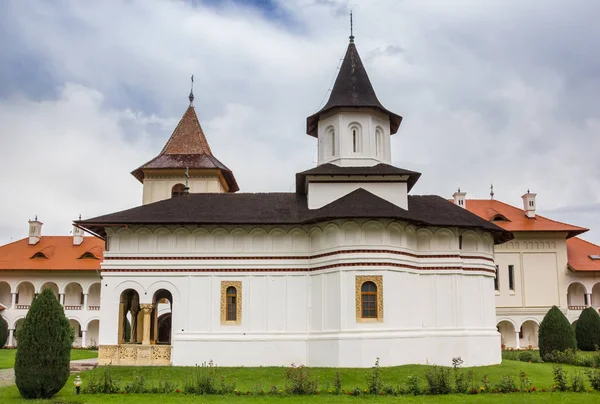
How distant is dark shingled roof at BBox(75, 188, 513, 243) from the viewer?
22.3 m

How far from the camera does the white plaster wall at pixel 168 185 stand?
40.0 meters

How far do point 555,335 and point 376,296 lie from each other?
10278mm

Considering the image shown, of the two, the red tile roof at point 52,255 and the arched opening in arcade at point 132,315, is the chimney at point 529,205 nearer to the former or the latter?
the arched opening in arcade at point 132,315

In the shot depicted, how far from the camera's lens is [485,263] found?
24125 mm

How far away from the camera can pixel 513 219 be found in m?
41.9

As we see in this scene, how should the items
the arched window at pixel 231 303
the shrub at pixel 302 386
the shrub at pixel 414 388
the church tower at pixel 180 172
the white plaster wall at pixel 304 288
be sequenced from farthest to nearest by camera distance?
the church tower at pixel 180 172
the arched window at pixel 231 303
the white plaster wall at pixel 304 288
the shrub at pixel 414 388
the shrub at pixel 302 386

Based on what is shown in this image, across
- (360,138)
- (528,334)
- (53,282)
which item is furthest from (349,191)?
(53,282)

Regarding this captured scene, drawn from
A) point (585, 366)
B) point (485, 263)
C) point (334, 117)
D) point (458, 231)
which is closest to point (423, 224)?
point (458, 231)

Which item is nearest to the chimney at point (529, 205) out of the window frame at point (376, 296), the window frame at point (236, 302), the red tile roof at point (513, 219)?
the red tile roof at point (513, 219)

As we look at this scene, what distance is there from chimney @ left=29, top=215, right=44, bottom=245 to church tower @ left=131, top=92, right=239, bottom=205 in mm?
11033

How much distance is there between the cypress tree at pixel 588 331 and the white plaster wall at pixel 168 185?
23233 mm

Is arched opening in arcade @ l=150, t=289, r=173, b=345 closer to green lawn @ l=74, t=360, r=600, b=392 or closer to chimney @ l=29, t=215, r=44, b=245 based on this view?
green lawn @ l=74, t=360, r=600, b=392

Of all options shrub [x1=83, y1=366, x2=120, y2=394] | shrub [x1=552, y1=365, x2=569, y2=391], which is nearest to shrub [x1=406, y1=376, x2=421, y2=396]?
shrub [x1=552, y1=365, x2=569, y2=391]

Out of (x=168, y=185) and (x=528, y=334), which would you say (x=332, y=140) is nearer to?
(x=168, y=185)
